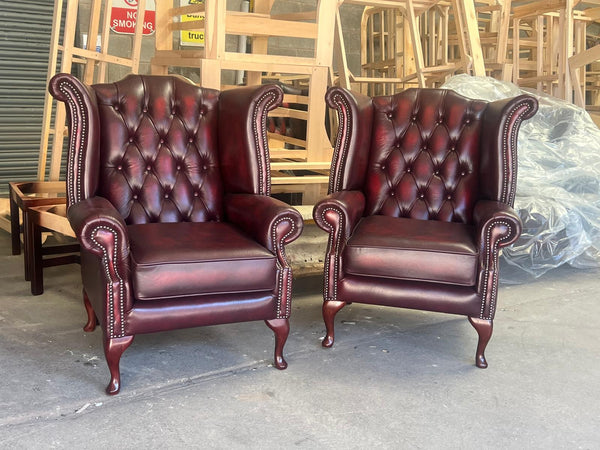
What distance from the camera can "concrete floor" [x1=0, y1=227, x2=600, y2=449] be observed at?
1.90m

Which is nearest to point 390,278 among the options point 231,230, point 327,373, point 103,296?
point 327,373

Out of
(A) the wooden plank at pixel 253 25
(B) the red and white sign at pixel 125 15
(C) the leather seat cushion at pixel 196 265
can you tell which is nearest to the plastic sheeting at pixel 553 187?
(A) the wooden plank at pixel 253 25

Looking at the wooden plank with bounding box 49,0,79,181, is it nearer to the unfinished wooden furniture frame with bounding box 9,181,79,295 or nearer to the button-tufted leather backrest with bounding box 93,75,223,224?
the unfinished wooden furniture frame with bounding box 9,181,79,295

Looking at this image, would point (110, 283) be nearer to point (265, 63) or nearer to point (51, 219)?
point (51, 219)

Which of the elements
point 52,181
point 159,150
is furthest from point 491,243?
point 52,181

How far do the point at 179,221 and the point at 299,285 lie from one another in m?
0.98

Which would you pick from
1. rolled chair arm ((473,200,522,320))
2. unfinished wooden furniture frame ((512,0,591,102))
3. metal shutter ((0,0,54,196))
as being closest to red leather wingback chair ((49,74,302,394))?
rolled chair arm ((473,200,522,320))

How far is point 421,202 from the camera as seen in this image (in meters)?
2.92

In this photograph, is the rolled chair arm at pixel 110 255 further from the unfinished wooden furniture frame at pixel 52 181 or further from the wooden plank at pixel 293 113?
the wooden plank at pixel 293 113

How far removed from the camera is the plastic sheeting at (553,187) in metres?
3.54

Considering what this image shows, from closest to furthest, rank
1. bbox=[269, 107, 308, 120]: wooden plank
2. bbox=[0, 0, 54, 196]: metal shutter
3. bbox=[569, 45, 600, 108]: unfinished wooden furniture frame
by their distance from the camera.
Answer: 1. bbox=[269, 107, 308, 120]: wooden plank
2. bbox=[569, 45, 600, 108]: unfinished wooden furniture frame
3. bbox=[0, 0, 54, 196]: metal shutter

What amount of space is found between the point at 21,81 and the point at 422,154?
4267 mm

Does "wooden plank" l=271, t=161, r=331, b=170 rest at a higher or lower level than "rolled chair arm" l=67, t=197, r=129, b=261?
higher

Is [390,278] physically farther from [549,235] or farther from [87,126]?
[549,235]
